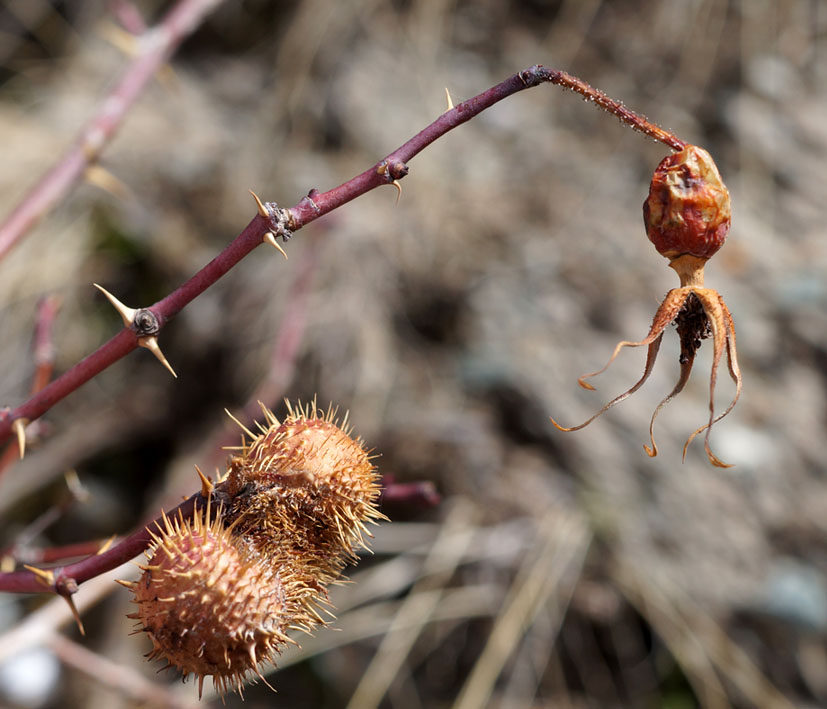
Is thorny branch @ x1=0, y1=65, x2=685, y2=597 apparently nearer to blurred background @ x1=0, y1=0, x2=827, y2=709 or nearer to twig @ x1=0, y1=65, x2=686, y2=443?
twig @ x1=0, y1=65, x2=686, y2=443

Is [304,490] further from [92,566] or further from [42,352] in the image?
[42,352]

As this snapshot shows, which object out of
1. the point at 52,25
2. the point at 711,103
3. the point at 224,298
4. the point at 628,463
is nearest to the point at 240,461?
the point at 628,463

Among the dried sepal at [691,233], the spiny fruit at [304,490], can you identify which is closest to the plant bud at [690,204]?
the dried sepal at [691,233]

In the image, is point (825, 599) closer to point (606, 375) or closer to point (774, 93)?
point (606, 375)

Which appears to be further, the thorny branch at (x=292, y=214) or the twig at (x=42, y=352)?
the twig at (x=42, y=352)

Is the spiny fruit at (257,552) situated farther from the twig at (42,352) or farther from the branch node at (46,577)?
the twig at (42,352)
